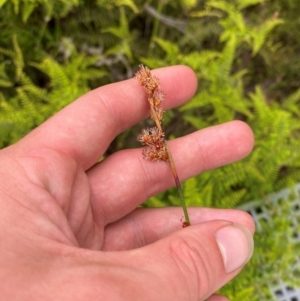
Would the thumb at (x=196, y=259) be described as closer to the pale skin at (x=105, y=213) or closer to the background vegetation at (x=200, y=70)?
the pale skin at (x=105, y=213)

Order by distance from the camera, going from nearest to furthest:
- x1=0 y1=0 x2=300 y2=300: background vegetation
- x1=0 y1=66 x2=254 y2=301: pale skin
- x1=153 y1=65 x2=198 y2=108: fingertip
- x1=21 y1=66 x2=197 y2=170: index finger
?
1. x1=0 y1=66 x2=254 y2=301: pale skin
2. x1=21 y1=66 x2=197 y2=170: index finger
3. x1=153 y1=65 x2=198 y2=108: fingertip
4. x1=0 y1=0 x2=300 y2=300: background vegetation

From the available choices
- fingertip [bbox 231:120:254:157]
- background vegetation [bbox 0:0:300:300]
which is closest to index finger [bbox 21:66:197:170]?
fingertip [bbox 231:120:254:157]

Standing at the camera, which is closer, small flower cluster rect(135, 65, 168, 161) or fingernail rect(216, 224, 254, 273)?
fingernail rect(216, 224, 254, 273)

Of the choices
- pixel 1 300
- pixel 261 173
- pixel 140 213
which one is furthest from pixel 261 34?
pixel 1 300

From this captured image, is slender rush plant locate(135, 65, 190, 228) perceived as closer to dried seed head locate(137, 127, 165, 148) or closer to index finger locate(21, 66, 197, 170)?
dried seed head locate(137, 127, 165, 148)

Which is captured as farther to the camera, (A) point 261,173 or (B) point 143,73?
(A) point 261,173

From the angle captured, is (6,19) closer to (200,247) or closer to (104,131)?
(104,131)

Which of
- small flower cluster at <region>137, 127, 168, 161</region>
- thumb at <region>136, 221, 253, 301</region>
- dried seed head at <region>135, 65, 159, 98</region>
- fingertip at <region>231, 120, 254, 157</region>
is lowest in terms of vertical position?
fingertip at <region>231, 120, 254, 157</region>

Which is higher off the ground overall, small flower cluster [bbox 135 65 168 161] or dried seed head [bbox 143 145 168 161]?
small flower cluster [bbox 135 65 168 161]
